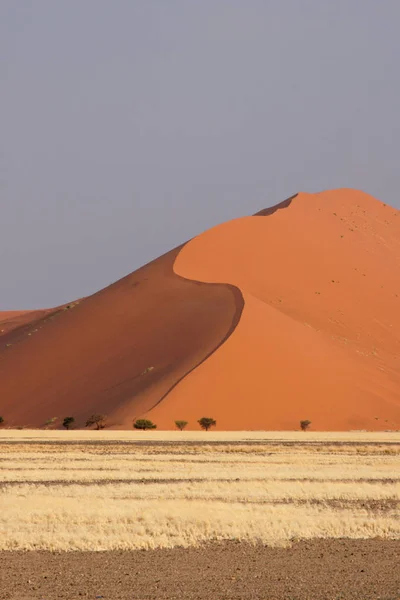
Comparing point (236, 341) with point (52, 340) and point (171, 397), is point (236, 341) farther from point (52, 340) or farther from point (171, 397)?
point (52, 340)

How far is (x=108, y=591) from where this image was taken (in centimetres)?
1045

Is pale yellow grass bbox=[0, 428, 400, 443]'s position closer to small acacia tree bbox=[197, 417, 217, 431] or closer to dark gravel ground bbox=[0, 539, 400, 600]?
small acacia tree bbox=[197, 417, 217, 431]

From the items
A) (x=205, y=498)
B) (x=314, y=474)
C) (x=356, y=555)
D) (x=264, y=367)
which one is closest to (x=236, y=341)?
(x=264, y=367)

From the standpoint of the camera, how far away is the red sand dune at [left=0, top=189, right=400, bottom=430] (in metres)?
56.9

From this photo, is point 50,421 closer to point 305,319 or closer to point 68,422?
point 68,422

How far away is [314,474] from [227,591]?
1555 cm

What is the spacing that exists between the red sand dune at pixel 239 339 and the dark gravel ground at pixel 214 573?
133 ft

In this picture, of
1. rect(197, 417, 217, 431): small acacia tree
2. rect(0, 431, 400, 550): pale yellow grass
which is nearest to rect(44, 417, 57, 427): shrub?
rect(197, 417, 217, 431): small acacia tree

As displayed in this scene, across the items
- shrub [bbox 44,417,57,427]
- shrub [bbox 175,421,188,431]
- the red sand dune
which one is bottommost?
shrub [bbox 44,417,57,427]

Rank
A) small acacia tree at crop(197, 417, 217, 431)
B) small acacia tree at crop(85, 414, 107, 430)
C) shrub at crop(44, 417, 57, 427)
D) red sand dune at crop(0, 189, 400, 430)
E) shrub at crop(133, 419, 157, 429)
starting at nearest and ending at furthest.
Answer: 1. shrub at crop(133, 419, 157, 429)
2. small acacia tree at crop(197, 417, 217, 431)
3. small acacia tree at crop(85, 414, 107, 430)
4. red sand dune at crop(0, 189, 400, 430)
5. shrub at crop(44, 417, 57, 427)

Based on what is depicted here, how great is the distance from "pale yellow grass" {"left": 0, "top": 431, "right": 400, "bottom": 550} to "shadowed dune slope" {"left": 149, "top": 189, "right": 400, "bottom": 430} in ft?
69.7

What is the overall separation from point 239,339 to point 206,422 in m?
9.61

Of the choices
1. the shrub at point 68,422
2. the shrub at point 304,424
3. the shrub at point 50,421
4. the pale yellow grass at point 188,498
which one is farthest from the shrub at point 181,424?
the pale yellow grass at point 188,498

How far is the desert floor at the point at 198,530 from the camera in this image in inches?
428
